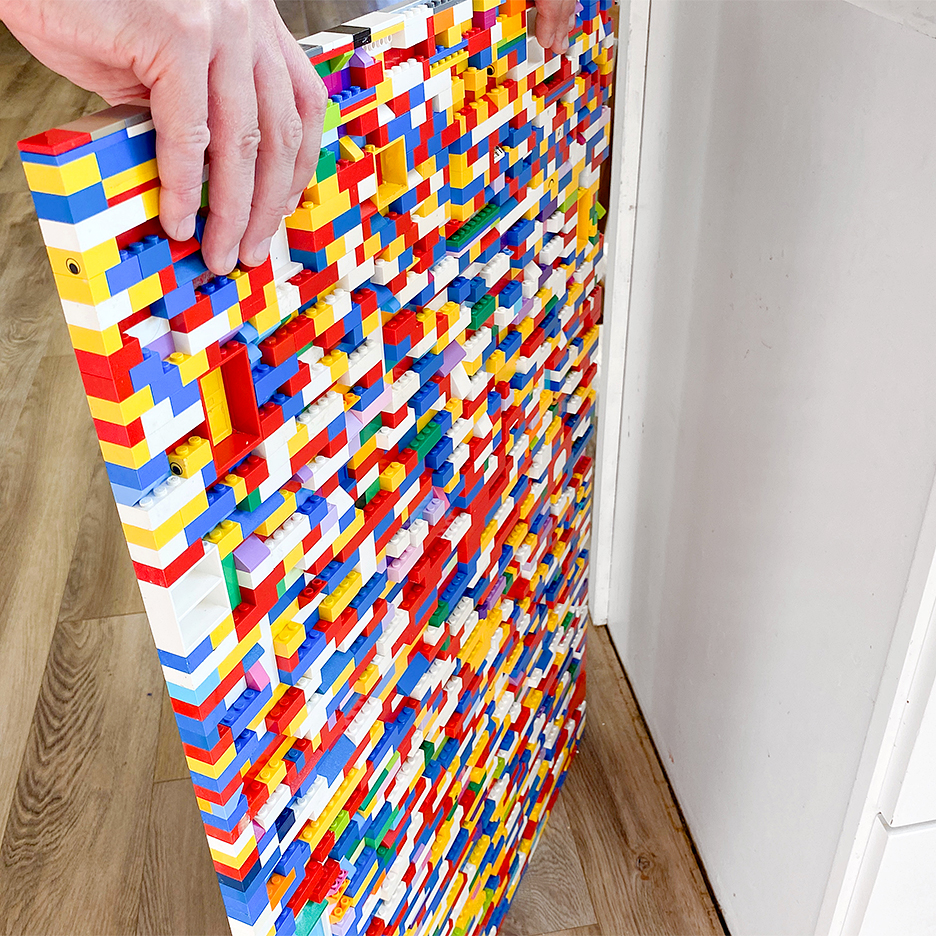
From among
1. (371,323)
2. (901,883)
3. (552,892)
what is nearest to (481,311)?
(371,323)

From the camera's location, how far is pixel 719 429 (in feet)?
3.29

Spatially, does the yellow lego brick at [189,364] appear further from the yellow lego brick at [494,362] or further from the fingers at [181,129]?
the yellow lego brick at [494,362]

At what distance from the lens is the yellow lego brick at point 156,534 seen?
0.45 m

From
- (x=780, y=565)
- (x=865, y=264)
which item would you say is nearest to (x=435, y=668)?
(x=780, y=565)

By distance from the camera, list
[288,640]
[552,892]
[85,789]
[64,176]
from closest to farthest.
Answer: [64,176], [288,640], [552,892], [85,789]

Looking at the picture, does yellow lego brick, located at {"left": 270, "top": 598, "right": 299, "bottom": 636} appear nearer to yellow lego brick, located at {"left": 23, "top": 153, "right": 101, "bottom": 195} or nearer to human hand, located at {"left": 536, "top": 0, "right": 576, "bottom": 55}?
yellow lego brick, located at {"left": 23, "top": 153, "right": 101, "bottom": 195}

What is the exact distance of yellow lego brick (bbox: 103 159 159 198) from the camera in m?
0.38

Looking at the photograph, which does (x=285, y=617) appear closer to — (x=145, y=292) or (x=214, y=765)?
(x=214, y=765)

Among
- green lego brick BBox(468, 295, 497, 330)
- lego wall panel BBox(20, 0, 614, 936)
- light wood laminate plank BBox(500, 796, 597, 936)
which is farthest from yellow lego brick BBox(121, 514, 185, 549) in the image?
light wood laminate plank BBox(500, 796, 597, 936)

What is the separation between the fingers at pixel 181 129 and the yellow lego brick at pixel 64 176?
0.03m

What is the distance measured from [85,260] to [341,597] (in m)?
0.29

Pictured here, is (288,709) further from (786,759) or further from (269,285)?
(786,759)

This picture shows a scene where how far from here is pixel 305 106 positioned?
17.5 inches

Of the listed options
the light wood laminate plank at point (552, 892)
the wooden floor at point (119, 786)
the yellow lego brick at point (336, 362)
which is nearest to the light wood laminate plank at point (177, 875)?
the wooden floor at point (119, 786)
